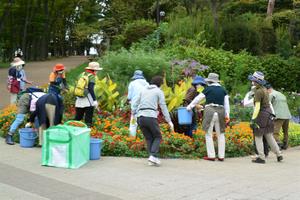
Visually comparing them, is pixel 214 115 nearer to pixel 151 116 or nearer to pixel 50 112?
pixel 151 116

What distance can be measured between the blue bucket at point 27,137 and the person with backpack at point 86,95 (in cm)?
108

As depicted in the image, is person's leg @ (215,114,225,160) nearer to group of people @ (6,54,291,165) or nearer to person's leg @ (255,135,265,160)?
group of people @ (6,54,291,165)

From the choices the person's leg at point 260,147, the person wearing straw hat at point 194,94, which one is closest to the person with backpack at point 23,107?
the person wearing straw hat at point 194,94

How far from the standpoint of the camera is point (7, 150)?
10.4m

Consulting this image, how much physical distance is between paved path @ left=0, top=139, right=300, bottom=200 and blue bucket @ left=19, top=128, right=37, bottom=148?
40 centimetres

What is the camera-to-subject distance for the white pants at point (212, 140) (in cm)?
1009

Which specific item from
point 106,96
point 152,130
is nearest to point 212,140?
point 152,130

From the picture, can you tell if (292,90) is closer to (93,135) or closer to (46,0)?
(93,135)

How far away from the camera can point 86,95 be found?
10.8 metres

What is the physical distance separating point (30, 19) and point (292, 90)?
36.8 m

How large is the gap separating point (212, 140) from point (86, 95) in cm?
287

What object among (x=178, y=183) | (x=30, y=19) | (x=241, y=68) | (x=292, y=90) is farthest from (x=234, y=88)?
(x=30, y=19)

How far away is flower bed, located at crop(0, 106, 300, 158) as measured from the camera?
10320 mm

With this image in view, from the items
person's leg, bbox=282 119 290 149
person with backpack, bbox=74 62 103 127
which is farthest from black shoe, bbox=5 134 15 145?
person's leg, bbox=282 119 290 149
